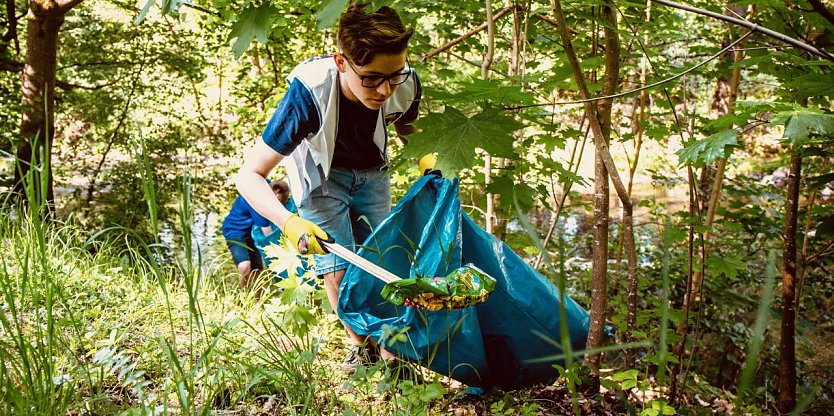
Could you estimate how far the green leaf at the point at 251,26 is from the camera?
130cm

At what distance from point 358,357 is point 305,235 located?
584mm

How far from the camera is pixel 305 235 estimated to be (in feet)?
6.17

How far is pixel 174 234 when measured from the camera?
20.4 ft

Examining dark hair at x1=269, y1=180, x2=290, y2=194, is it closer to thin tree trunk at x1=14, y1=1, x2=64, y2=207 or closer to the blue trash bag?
thin tree trunk at x1=14, y1=1, x2=64, y2=207

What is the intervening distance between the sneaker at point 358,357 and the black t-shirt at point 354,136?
2.23ft

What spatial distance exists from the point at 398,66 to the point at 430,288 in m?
0.69

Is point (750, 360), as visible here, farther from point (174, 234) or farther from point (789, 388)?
point (174, 234)

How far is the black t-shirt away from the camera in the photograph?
213cm

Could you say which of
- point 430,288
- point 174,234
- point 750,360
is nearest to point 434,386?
point 430,288

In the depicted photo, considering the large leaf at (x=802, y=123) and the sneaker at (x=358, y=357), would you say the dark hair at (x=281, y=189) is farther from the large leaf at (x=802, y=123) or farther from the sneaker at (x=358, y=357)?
the large leaf at (x=802, y=123)

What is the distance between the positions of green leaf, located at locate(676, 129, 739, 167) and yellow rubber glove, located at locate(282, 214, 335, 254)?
1.06 m

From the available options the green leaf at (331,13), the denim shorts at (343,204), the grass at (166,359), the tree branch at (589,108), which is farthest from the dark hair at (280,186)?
the green leaf at (331,13)

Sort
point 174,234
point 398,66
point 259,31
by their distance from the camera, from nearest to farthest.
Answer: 1. point 259,31
2. point 398,66
3. point 174,234

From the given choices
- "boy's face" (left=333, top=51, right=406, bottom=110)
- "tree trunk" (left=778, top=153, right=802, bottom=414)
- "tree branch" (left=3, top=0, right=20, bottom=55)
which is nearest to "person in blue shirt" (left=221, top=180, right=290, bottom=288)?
"boy's face" (left=333, top=51, right=406, bottom=110)
